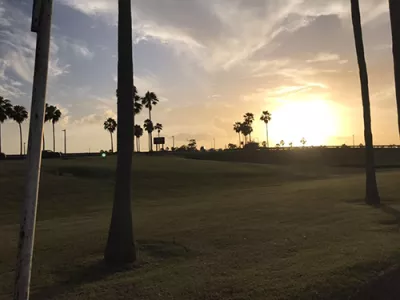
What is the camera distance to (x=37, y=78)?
4.66 metres

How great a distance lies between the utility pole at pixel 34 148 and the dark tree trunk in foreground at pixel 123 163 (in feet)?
19.5

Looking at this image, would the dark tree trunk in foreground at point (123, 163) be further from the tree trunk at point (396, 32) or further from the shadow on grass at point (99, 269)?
the tree trunk at point (396, 32)

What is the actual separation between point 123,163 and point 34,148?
20.1 feet

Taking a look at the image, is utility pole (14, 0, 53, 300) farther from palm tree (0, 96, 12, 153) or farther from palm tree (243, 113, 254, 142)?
palm tree (243, 113, 254, 142)

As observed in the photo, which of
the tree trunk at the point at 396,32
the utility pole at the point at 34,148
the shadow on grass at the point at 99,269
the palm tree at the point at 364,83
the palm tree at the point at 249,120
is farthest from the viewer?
the palm tree at the point at 249,120

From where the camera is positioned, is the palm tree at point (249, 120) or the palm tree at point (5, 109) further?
the palm tree at point (249, 120)

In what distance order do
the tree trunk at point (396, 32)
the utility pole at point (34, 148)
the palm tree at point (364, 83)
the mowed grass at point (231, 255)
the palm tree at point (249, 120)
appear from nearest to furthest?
the utility pole at point (34, 148) → the mowed grass at point (231, 255) → the tree trunk at point (396, 32) → the palm tree at point (364, 83) → the palm tree at point (249, 120)

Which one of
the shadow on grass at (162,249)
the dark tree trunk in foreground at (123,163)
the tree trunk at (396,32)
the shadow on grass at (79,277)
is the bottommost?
the shadow on grass at (79,277)

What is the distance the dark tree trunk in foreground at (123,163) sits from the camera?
10.5 m

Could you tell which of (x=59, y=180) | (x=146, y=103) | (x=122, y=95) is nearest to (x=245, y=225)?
(x=122, y=95)

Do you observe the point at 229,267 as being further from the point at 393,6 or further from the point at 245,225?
the point at 393,6

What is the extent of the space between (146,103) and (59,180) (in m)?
92.5

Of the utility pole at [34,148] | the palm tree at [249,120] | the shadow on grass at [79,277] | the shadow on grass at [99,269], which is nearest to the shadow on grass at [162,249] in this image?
the shadow on grass at [99,269]

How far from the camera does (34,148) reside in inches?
179
